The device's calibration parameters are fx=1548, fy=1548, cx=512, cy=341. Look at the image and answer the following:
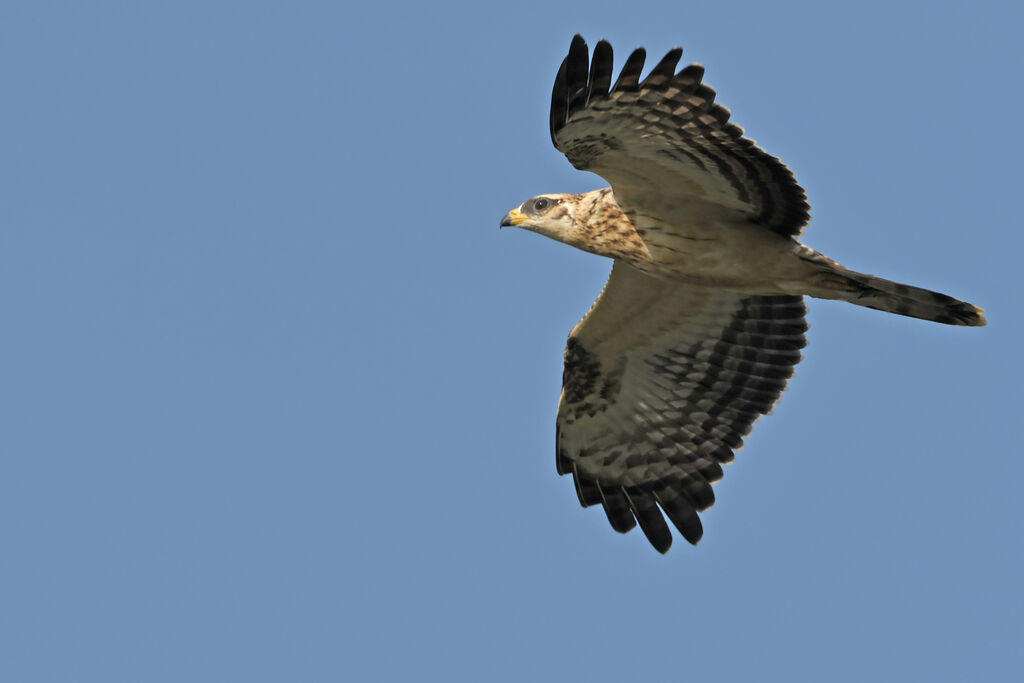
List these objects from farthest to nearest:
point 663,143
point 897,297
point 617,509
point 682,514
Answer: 1. point 617,509
2. point 682,514
3. point 897,297
4. point 663,143

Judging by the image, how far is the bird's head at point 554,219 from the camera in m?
12.3

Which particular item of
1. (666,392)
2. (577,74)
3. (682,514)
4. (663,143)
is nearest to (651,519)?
(682,514)

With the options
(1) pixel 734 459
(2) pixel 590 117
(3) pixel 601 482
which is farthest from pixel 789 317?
(2) pixel 590 117

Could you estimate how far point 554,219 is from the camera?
1239 cm

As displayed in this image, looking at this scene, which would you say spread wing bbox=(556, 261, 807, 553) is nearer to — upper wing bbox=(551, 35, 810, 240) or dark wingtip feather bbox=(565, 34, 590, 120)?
upper wing bbox=(551, 35, 810, 240)

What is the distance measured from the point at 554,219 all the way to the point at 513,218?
45 cm

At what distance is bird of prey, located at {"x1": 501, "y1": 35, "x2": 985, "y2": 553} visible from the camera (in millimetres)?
11125

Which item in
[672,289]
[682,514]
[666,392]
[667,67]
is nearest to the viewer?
[667,67]

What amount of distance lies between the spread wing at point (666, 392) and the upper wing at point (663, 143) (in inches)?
67.9

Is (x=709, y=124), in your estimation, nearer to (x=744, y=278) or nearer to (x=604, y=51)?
(x=604, y=51)

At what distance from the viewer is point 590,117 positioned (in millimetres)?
11148

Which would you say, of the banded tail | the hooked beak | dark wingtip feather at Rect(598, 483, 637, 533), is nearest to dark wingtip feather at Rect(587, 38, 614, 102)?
the hooked beak

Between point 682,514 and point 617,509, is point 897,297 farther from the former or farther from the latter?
point 617,509

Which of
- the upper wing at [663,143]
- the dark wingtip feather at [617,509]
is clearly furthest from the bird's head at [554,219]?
the dark wingtip feather at [617,509]
